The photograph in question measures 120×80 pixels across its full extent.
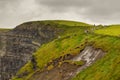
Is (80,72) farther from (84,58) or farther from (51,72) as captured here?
(51,72)

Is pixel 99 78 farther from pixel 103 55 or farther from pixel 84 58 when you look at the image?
pixel 84 58

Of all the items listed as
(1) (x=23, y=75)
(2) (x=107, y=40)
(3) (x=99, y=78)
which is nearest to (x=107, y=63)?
(3) (x=99, y=78)

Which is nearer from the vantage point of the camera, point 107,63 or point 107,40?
point 107,63

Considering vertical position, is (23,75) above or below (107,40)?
below

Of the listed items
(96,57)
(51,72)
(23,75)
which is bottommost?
(23,75)

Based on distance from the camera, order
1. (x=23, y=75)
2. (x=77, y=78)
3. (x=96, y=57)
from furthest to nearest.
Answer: (x=23, y=75) < (x=96, y=57) < (x=77, y=78)

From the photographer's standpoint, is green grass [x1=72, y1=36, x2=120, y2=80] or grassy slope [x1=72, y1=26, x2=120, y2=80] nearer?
green grass [x1=72, y1=36, x2=120, y2=80]

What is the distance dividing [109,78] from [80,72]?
2058cm

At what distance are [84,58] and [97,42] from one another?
7.29 m

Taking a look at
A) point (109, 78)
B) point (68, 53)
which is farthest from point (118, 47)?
point (68, 53)

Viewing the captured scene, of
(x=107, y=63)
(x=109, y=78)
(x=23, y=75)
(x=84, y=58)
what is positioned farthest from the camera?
(x=23, y=75)

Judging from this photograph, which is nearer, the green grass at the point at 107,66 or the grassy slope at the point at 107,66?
the green grass at the point at 107,66

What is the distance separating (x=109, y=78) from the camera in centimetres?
7462

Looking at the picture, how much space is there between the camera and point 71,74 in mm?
100750
